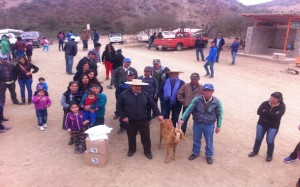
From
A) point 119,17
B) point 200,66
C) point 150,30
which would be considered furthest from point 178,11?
point 200,66

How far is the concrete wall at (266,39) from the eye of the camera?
63.0ft

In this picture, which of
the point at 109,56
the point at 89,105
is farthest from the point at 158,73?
the point at 109,56

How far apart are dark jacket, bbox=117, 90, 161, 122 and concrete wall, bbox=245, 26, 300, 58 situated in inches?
645

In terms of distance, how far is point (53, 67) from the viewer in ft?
45.2

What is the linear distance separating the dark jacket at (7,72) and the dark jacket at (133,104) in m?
4.31

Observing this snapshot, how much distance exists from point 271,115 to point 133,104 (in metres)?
2.47

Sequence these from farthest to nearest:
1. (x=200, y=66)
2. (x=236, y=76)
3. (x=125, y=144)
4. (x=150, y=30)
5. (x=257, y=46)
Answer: (x=150, y=30)
(x=257, y=46)
(x=200, y=66)
(x=236, y=76)
(x=125, y=144)

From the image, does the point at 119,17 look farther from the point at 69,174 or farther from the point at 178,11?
the point at 69,174

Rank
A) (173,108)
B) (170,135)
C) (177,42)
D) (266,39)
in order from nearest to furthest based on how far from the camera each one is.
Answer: (170,135) → (173,108) → (266,39) → (177,42)

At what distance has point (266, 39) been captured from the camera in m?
20.0

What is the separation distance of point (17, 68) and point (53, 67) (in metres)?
6.22

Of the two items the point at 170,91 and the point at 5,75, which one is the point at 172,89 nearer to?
the point at 170,91

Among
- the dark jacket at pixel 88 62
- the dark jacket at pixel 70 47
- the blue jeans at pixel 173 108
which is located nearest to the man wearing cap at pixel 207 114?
the blue jeans at pixel 173 108

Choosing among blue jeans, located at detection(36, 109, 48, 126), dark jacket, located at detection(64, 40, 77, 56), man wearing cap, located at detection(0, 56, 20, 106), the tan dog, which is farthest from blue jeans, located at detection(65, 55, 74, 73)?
the tan dog
